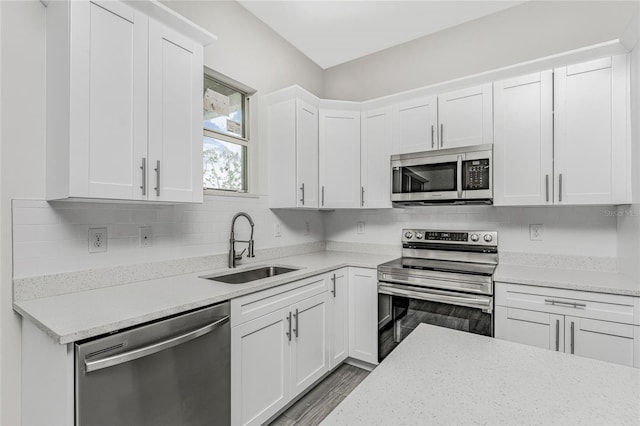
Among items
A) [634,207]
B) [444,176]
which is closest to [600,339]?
[634,207]

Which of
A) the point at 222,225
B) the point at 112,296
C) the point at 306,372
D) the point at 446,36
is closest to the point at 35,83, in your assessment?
the point at 112,296

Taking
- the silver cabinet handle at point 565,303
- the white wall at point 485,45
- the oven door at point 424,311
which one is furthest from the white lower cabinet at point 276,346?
the white wall at point 485,45

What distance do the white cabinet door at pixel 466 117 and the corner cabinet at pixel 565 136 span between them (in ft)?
0.22

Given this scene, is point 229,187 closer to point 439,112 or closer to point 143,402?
point 143,402

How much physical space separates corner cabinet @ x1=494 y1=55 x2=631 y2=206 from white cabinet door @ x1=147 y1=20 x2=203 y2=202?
2098 millimetres

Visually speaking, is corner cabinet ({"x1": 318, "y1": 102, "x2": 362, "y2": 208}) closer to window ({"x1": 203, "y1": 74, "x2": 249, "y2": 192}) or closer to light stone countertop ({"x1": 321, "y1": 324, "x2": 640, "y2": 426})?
window ({"x1": 203, "y1": 74, "x2": 249, "y2": 192})

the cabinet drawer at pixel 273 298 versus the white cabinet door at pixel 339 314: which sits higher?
the cabinet drawer at pixel 273 298

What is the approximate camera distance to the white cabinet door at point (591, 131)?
6.48 feet

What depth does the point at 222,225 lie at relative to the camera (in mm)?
2379

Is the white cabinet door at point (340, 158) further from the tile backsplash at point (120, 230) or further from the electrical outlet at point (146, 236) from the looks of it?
the electrical outlet at point (146, 236)

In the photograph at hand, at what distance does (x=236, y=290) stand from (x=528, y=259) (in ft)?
7.36

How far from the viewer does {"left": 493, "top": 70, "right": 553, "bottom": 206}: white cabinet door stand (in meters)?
2.18

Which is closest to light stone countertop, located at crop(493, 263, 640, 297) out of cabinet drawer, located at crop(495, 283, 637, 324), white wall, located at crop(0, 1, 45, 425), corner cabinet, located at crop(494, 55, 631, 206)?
cabinet drawer, located at crop(495, 283, 637, 324)

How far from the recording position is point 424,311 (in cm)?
231
